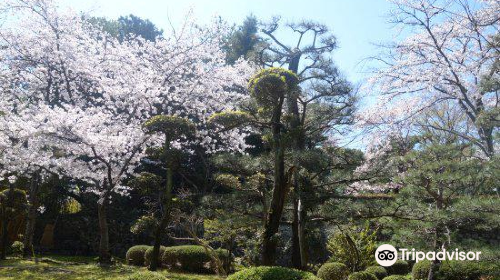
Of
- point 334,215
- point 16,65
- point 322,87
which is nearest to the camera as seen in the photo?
point 334,215

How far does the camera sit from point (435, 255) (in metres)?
7.03

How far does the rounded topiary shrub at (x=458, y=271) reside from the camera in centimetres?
782

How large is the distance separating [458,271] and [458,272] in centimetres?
2

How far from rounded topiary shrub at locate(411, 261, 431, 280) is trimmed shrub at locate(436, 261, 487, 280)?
424mm

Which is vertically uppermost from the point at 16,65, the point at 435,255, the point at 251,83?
the point at 16,65

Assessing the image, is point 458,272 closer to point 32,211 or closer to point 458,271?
point 458,271

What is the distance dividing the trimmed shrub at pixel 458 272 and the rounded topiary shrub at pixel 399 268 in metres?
2.58

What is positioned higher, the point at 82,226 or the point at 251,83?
the point at 251,83

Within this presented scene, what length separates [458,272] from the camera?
25.7 feet

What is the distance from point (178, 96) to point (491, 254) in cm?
839

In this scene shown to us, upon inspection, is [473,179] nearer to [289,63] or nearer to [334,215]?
[334,215]

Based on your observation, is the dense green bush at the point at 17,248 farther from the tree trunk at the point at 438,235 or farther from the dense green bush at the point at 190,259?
the tree trunk at the point at 438,235

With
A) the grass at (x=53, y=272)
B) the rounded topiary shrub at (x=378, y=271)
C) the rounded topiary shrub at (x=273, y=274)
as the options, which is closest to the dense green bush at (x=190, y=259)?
the grass at (x=53, y=272)

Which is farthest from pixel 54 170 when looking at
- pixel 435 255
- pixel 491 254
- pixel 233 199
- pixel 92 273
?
pixel 491 254
